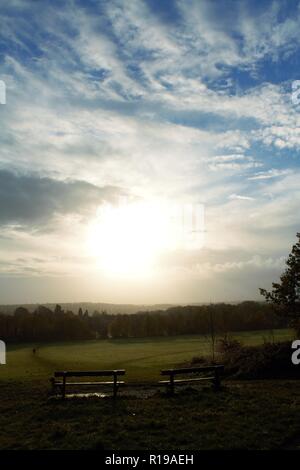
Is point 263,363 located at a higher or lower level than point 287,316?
lower

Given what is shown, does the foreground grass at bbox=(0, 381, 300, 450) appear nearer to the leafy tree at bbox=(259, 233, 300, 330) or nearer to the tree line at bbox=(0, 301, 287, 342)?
the leafy tree at bbox=(259, 233, 300, 330)

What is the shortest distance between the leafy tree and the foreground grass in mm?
9665

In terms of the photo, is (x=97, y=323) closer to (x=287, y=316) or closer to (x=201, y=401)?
(x=287, y=316)

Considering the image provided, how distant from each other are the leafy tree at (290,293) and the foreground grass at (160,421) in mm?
9665

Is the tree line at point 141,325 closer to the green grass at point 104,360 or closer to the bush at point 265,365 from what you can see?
the green grass at point 104,360

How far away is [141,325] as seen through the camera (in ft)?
408

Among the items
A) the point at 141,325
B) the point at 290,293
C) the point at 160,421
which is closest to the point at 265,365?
the point at 290,293

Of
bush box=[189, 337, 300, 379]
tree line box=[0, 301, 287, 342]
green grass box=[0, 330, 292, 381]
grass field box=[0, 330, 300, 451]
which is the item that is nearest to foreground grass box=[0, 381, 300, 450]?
grass field box=[0, 330, 300, 451]

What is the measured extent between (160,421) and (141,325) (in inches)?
4489

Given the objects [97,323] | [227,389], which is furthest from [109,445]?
[97,323]

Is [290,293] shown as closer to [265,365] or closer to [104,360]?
[265,365]

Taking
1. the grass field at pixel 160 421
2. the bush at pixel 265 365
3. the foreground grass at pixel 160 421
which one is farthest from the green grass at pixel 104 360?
the foreground grass at pixel 160 421
